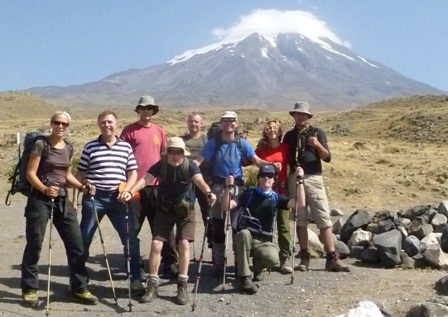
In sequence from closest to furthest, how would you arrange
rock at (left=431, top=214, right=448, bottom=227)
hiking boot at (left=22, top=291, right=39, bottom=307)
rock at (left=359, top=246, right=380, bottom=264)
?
1. hiking boot at (left=22, top=291, right=39, bottom=307)
2. rock at (left=359, top=246, right=380, bottom=264)
3. rock at (left=431, top=214, right=448, bottom=227)

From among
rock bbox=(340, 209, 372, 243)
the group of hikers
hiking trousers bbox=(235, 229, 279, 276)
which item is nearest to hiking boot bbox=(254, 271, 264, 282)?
the group of hikers

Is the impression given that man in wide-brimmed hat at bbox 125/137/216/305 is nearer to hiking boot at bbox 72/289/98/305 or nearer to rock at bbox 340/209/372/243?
hiking boot at bbox 72/289/98/305

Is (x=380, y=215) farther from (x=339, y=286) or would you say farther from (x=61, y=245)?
(x=61, y=245)

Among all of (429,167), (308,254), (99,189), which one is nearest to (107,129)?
(99,189)

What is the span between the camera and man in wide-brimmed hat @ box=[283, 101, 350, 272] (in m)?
7.54

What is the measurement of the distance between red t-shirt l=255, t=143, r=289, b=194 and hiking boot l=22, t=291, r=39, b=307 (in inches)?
124

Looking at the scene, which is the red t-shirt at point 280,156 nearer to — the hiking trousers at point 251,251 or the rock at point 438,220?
the hiking trousers at point 251,251

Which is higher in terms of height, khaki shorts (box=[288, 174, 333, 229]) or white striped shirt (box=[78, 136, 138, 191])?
white striped shirt (box=[78, 136, 138, 191])

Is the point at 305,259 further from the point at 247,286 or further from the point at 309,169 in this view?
the point at 247,286

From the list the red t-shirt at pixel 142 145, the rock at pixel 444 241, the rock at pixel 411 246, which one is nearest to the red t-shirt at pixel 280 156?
the red t-shirt at pixel 142 145

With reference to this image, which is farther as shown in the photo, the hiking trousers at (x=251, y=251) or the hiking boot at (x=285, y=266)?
the hiking boot at (x=285, y=266)

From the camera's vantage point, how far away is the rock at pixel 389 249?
8.09 m

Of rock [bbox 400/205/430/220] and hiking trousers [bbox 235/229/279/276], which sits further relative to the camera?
rock [bbox 400/205/430/220]

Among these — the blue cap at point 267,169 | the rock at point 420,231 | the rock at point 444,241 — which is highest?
the blue cap at point 267,169
